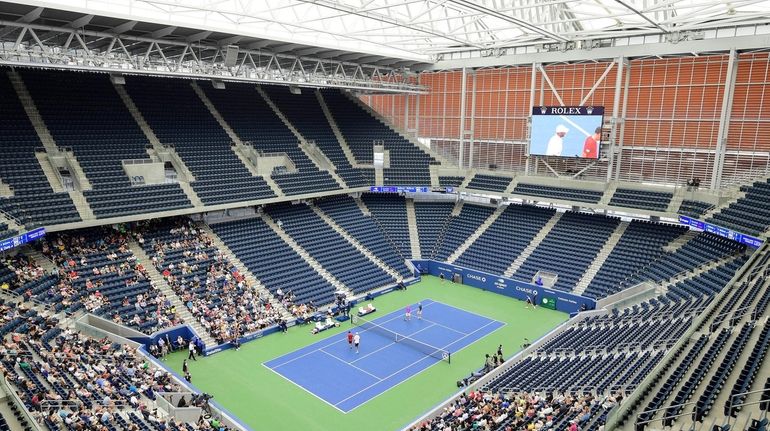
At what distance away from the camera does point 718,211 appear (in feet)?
98.3

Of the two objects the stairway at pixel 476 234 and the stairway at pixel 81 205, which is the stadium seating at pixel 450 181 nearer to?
the stairway at pixel 476 234

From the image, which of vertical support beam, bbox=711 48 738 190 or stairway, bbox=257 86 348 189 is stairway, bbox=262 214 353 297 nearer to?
stairway, bbox=257 86 348 189

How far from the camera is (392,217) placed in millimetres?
43000

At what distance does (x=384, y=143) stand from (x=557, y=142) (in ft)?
53.0

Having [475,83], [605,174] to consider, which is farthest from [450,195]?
[605,174]

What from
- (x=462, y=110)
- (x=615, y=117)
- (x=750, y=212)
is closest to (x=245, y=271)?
(x=462, y=110)

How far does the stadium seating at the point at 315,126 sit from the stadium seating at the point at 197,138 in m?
7.25

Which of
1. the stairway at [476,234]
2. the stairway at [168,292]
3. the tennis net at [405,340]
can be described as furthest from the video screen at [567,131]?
the stairway at [168,292]

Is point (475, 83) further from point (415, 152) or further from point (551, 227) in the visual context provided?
point (551, 227)

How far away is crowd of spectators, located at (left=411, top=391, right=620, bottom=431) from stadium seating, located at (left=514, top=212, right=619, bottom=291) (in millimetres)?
14656

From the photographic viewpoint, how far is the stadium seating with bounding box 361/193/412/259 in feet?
134

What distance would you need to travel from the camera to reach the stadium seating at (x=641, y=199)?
109 feet

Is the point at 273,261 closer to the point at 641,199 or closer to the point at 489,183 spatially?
the point at 489,183

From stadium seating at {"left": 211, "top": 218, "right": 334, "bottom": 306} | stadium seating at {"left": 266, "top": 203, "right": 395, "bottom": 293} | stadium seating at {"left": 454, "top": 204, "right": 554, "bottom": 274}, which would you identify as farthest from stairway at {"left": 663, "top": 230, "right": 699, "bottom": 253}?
stadium seating at {"left": 211, "top": 218, "right": 334, "bottom": 306}
